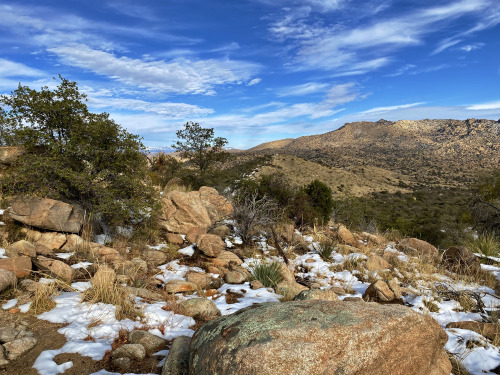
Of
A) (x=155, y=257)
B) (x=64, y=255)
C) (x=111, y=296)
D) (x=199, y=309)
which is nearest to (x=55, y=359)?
(x=111, y=296)

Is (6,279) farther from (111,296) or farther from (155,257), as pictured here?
(155,257)

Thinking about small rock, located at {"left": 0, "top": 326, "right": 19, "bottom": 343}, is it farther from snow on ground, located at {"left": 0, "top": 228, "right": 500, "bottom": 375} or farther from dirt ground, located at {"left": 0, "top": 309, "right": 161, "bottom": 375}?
snow on ground, located at {"left": 0, "top": 228, "right": 500, "bottom": 375}

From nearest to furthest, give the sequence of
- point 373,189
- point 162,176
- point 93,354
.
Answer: point 93,354 < point 162,176 < point 373,189

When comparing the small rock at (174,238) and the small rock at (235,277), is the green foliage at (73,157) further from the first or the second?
the small rock at (235,277)

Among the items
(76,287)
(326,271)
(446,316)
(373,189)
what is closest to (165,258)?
(76,287)

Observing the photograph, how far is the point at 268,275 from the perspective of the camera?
6.71m

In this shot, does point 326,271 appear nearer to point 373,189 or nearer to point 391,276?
point 391,276

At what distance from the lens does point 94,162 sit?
851 centimetres

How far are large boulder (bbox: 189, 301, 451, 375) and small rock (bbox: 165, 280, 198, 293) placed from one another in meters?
2.86

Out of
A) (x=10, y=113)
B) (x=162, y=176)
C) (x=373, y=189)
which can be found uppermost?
(x=10, y=113)

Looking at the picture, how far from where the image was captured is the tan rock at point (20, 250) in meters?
5.81

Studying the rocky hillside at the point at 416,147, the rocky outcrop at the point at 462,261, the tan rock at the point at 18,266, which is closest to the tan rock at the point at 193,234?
the tan rock at the point at 18,266

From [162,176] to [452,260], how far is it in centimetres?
1557

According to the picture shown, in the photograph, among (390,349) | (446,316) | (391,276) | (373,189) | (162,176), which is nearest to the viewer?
(390,349)
